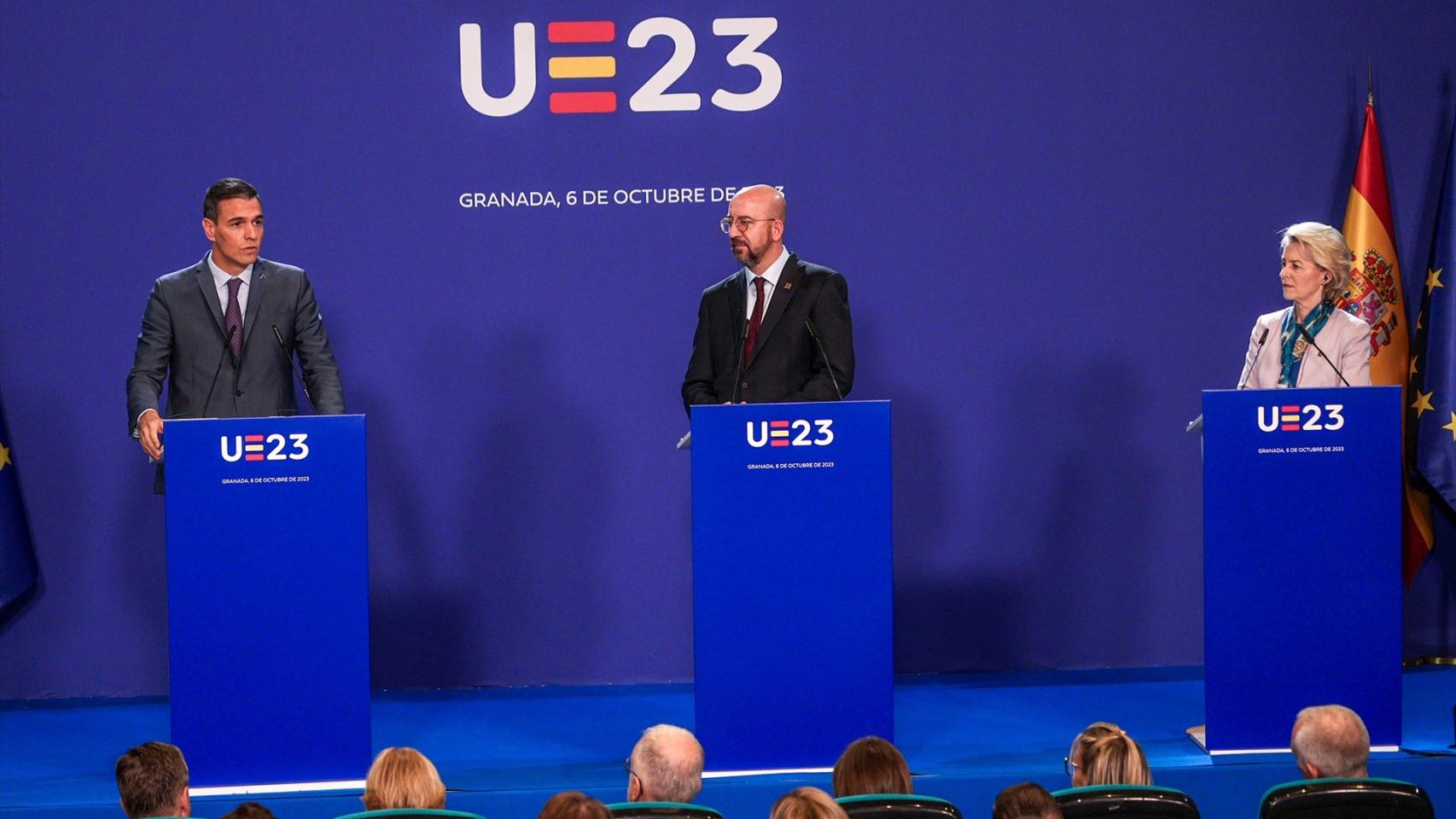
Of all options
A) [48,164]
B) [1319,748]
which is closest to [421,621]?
[48,164]

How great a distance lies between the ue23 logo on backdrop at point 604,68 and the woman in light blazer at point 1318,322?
2195mm

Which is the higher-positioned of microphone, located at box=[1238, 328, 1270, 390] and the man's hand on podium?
microphone, located at box=[1238, 328, 1270, 390]

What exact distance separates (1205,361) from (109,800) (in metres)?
4.28

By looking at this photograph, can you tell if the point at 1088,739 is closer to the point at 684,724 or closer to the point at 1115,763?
the point at 1115,763

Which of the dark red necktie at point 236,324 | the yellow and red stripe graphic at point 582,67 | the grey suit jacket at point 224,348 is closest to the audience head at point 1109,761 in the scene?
the grey suit jacket at point 224,348

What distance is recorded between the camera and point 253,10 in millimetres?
6117

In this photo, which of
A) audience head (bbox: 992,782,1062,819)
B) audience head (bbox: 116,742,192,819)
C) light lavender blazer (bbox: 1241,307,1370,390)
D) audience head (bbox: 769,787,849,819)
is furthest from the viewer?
light lavender blazer (bbox: 1241,307,1370,390)

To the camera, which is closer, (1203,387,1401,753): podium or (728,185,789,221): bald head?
(1203,387,1401,753): podium

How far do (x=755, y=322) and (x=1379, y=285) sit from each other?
2697 mm

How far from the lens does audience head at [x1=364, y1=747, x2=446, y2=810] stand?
332 centimetres

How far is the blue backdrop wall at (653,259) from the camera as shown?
20.1 ft

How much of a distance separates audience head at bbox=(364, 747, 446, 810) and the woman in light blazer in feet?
9.67

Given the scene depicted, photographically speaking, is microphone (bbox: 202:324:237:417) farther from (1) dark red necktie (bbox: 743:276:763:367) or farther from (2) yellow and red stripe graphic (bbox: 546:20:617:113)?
(2) yellow and red stripe graphic (bbox: 546:20:617:113)

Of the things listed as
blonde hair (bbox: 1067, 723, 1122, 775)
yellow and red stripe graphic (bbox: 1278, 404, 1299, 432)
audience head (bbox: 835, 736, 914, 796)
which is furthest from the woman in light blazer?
audience head (bbox: 835, 736, 914, 796)
